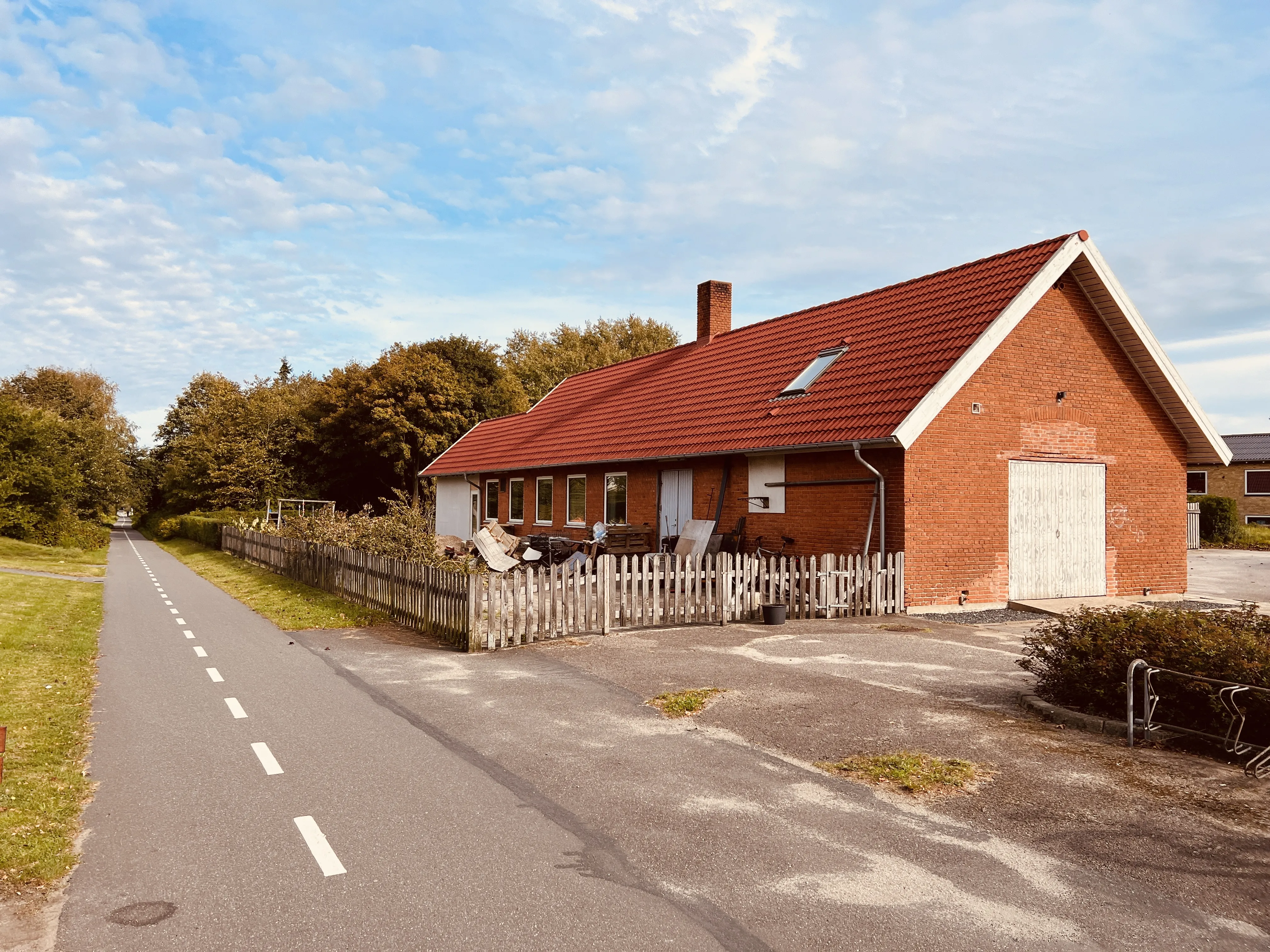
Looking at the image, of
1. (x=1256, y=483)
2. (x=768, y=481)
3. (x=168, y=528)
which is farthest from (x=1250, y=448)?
(x=168, y=528)

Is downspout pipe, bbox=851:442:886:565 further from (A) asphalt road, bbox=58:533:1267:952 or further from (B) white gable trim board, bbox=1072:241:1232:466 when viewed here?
(A) asphalt road, bbox=58:533:1267:952

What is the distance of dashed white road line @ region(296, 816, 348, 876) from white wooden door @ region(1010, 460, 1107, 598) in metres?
15.0

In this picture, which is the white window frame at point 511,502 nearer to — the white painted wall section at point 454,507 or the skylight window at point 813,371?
the white painted wall section at point 454,507

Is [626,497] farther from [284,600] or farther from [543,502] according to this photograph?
[284,600]

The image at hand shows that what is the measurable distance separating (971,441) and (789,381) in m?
5.15

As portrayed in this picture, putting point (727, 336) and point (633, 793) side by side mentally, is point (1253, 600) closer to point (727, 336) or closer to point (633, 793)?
point (727, 336)

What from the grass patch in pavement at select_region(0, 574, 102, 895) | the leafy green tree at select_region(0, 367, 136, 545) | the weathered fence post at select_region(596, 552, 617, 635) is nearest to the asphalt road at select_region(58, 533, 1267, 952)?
the grass patch in pavement at select_region(0, 574, 102, 895)

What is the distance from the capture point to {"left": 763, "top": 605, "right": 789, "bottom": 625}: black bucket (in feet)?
49.1

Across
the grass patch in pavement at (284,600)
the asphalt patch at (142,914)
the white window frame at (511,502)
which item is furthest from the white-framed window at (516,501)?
the asphalt patch at (142,914)

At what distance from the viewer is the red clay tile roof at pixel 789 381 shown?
1767 cm

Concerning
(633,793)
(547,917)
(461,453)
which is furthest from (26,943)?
(461,453)

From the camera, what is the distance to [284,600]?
2033cm

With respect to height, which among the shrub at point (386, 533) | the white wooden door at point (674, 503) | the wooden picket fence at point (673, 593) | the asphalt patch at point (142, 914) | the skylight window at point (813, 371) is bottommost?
the asphalt patch at point (142, 914)

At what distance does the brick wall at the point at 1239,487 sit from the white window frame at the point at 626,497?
121 feet
